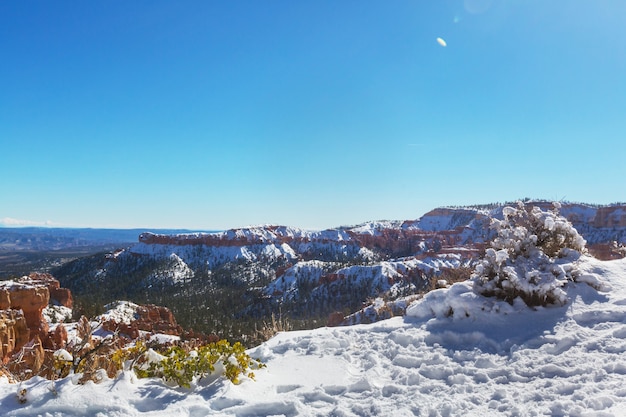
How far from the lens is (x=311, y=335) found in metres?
6.92

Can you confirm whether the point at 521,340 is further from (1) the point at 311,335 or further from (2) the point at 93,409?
(2) the point at 93,409

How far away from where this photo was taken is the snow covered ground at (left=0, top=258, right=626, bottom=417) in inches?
161

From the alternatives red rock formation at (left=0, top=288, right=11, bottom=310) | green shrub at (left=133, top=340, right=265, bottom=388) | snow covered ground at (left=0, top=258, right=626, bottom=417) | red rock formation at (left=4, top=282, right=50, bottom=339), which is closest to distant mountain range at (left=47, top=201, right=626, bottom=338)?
snow covered ground at (left=0, top=258, right=626, bottom=417)

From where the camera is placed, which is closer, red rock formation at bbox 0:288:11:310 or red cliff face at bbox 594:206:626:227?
red rock formation at bbox 0:288:11:310

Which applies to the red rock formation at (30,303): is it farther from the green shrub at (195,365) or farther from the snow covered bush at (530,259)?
the snow covered bush at (530,259)

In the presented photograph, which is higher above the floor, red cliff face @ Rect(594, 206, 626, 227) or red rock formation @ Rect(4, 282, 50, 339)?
red cliff face @ Rect(594, 206, 626, 227)

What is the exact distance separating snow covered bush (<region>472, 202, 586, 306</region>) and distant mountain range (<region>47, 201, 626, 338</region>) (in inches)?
220

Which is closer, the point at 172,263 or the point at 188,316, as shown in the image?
the point at 188,316

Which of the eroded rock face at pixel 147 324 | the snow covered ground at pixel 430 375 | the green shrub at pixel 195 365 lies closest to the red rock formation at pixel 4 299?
the eroded rock face at pixel 147 324

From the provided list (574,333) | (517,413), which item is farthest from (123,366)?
(574,333)

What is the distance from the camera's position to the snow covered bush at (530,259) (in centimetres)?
677

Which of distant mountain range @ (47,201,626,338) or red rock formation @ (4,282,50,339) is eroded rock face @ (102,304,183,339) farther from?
distant mountain range @ (47,201,626,338)

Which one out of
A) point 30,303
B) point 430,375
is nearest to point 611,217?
point 30,303

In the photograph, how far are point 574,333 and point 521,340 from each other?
2.15 feet
